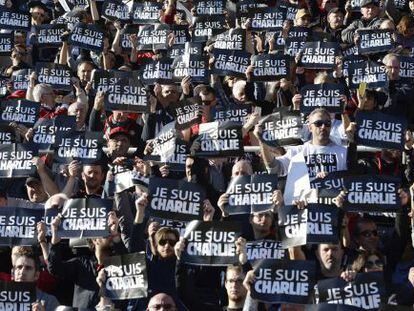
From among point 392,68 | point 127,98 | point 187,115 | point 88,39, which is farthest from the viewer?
point 88,39

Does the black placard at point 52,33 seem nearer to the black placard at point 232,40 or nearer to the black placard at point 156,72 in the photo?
the black placard at point 232,40

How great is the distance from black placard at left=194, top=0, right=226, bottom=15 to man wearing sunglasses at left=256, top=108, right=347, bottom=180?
5.88m

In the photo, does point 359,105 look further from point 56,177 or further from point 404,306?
point 404,306

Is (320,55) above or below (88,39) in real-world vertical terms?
below

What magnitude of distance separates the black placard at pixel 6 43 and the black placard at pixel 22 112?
321 cm

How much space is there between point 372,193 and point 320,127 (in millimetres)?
1126

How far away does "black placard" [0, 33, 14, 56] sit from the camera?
1983 cm

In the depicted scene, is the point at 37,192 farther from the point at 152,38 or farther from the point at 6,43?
the point at 6,43

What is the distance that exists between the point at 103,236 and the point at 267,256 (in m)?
1.37

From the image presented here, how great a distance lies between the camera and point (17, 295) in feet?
41.0

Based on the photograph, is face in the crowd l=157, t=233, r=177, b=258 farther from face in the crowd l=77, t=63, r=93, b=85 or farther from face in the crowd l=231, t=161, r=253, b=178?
face in the crowd l=77, t=63, r=93, b=85

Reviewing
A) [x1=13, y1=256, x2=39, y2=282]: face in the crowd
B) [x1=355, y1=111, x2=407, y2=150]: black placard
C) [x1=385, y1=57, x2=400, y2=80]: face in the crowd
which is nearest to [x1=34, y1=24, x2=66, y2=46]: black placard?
[x1=385, y1=57, x2=400, y2=80]: face in the crowd

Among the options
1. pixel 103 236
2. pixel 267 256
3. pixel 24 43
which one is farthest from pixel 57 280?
pixel 24 43

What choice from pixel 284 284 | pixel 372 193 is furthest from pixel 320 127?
pixel 284 284
